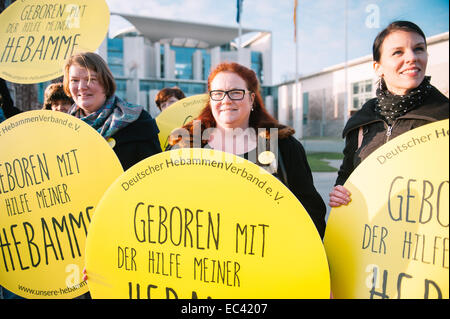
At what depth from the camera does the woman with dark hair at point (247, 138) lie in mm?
1473

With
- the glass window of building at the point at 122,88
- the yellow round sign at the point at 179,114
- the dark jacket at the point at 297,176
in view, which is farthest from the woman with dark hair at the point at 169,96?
the glass window of building at the point at 122,88

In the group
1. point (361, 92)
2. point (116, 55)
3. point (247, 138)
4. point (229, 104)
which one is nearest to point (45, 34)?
point (229, 104)

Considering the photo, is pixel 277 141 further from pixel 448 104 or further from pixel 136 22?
pixel 136 22

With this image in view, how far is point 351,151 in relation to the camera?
1.56m

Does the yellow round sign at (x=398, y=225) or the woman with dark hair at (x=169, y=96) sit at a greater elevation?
the woman with dark hair at (x=169, y=96)

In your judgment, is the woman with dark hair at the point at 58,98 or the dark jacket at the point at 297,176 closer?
the dark jacket at the point at 297,176

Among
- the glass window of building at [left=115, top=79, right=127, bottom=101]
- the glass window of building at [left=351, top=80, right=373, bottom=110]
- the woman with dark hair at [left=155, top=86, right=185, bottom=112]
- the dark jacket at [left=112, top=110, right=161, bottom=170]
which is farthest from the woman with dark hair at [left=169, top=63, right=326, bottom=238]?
the glass window of building at [left=115, top=79, right=127, bottom=101]

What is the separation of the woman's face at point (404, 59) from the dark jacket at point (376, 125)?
11 cm

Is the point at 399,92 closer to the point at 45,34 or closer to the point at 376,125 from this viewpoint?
the point at 376,125

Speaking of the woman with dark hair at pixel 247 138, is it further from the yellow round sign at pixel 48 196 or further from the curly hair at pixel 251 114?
the yellow round sign at pixel 48 196

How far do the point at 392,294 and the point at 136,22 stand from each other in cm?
2831

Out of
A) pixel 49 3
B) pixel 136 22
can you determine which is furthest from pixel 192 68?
pixel 49 3

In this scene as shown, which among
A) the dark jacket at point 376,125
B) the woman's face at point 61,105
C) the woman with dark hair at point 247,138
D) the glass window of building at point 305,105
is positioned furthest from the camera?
the glass window of building at point 305,105
